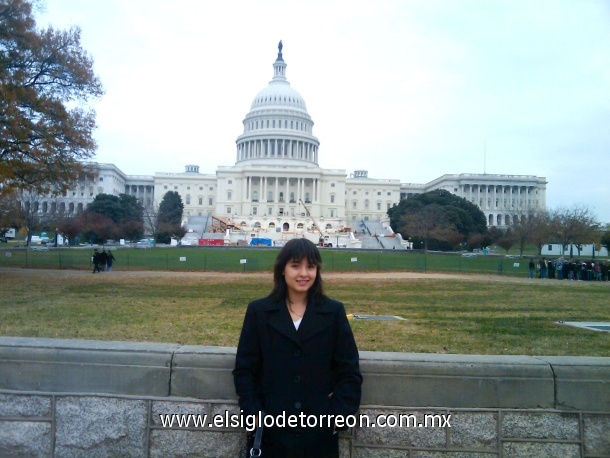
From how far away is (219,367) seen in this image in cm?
441

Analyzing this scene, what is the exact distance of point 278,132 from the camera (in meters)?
120

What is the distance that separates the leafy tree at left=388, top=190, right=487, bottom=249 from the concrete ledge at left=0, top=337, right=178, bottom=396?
2502 inches

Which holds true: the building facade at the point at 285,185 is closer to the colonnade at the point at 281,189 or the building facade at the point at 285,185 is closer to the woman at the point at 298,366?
the colonnade at the point at 281,189

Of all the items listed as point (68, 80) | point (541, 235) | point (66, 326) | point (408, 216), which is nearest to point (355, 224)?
point (408, 216)

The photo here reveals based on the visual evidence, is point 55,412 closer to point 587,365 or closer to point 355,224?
point 587,365

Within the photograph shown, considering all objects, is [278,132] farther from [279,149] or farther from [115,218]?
[115,218]

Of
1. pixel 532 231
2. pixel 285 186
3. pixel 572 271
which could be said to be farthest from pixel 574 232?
pixel 285 186

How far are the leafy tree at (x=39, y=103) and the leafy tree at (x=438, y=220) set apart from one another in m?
50.5

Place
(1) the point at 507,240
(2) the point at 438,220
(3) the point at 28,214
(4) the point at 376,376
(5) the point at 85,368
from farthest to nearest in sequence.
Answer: (2) the point at 438,220, (1) the point at 507,240, (3) the point at 28,214, (5) the point at 85,368, (4) the point at 376,376

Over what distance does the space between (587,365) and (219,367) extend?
3100 mm

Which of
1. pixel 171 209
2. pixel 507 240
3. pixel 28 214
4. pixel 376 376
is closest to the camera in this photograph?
pixel 376 376

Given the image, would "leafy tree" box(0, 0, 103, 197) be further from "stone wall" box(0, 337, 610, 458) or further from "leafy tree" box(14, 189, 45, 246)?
"leafy tree" box(14, 189, 45, 246)

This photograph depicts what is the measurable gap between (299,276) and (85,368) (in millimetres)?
2156

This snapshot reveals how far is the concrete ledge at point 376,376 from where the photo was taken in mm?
4375
